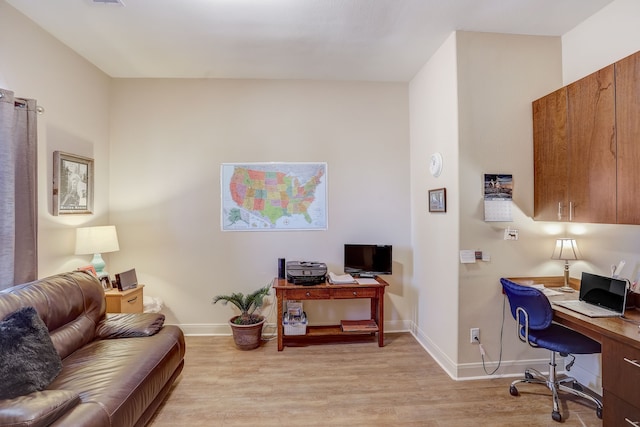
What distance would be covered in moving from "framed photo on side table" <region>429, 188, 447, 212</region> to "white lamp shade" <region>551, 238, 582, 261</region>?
93cm

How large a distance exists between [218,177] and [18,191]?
1656 mm

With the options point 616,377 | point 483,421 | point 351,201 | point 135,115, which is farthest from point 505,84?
point 135,115

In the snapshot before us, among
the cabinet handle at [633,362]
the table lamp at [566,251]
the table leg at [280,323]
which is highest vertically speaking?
the table lamp at [566,251]

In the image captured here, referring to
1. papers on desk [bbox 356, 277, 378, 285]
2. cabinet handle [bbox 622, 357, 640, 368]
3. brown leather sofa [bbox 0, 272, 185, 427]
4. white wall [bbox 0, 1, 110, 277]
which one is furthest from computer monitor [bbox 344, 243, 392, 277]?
white wall [bbox 0, 1, 110, 277]

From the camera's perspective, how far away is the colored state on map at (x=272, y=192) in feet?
11.5

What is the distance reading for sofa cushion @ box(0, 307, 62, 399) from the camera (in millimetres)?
1484

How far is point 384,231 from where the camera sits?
359cm

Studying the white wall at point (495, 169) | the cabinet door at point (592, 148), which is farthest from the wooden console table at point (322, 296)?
the cabinet door at point (592, 148)

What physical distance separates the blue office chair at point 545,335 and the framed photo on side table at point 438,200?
796mm

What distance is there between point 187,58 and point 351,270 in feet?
9.19

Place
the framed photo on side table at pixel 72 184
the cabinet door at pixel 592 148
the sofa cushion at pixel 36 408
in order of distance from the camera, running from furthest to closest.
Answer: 1. the framed photo on side table at pixel 72 184
2. the cabinet door at pixel 592 148
3. the sofa cushion at pixel 36 408

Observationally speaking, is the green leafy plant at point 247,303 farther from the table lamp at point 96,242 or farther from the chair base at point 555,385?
the chair base at point 555,385

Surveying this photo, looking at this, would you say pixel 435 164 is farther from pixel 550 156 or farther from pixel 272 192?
pixel 272 192

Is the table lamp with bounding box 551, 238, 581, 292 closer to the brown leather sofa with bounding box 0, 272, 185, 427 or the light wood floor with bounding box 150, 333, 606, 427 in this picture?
the light wood floor with bounding box 150, 333, 606, 427
